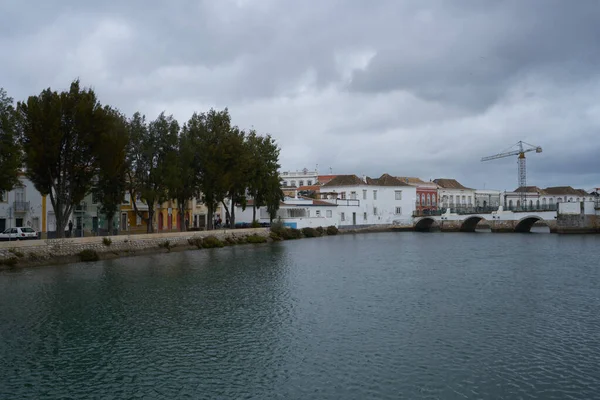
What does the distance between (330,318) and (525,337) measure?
18.8 ft

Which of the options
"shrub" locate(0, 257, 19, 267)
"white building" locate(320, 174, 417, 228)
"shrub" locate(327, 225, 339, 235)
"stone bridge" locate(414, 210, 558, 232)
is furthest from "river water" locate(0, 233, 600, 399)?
"white building" locate(320, 174, 417, 228)

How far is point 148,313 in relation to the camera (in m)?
18.1

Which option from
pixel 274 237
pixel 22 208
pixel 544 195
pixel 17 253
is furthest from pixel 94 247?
pixel 544 195

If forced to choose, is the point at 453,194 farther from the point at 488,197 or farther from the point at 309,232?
the point at 309,232

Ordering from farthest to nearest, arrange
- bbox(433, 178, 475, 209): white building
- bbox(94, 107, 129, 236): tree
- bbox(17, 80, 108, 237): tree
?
1. bbox(433, 178, 475, 209): white building
2. bbox(94, 107, 129, 236): tree
3. bbox(17, 80, 108, 237): tree

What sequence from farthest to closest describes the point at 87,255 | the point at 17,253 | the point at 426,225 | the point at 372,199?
1. the point at 426,225
2. the point at 372,199
3. the point at 87,255
4. the point at 17,253

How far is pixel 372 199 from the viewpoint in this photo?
89.6m

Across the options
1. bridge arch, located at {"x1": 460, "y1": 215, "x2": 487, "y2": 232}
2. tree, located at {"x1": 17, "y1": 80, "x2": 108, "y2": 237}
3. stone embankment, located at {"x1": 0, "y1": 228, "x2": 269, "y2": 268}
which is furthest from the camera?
bridge arch, located at {"x1": 460, "y1": 215, "x2": 487, "y2": 232}

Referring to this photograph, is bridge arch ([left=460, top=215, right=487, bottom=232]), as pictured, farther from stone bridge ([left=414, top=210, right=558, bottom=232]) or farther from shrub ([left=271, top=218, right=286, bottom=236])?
shrub ([left=271, top=218, right=286, bottom=236])

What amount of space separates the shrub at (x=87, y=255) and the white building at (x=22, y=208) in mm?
13284

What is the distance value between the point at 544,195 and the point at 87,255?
120 m

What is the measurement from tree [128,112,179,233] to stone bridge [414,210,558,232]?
52750 mm

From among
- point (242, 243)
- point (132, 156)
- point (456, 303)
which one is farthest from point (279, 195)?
point (456, 303)

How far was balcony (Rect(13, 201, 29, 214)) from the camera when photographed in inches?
1772
